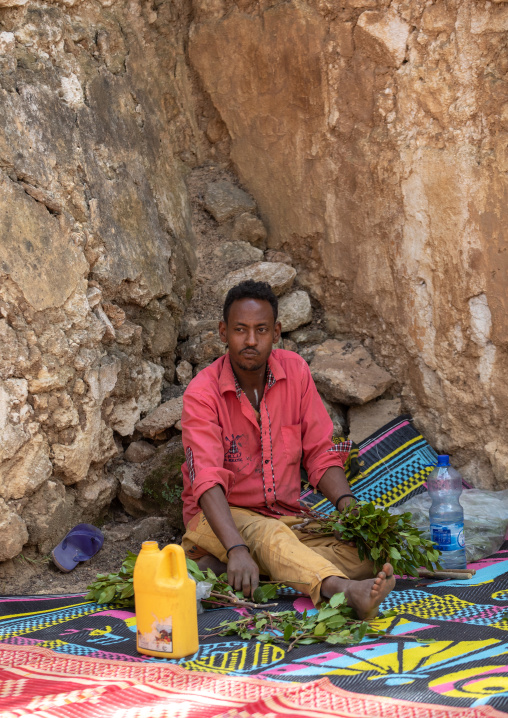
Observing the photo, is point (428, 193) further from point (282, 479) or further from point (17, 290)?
point (17, 290)

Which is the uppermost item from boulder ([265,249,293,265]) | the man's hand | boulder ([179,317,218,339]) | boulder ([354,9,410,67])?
boulder ([354,9,410,67])

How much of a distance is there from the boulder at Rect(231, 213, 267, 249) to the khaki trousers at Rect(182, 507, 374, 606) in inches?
84.5

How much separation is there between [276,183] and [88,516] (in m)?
2.43

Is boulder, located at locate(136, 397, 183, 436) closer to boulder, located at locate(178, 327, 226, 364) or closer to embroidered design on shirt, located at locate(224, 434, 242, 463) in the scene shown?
boulder, located at locate(178, 327, 226, 364)

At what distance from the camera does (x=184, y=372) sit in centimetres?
441

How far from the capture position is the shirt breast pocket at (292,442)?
11.0 feet

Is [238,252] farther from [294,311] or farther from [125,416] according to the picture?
[125,416]

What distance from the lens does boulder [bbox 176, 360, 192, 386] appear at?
4398mm

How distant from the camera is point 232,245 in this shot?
475cm

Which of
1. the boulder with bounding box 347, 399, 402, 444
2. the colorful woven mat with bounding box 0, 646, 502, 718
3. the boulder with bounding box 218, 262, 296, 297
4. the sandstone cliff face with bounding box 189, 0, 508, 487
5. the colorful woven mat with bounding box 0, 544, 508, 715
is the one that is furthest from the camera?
the boulder with bounding box 218, 262, 296, 297

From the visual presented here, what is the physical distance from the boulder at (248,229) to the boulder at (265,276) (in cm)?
25

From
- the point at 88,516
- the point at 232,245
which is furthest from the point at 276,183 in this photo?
the point at 88,516

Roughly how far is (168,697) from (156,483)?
2224 mm

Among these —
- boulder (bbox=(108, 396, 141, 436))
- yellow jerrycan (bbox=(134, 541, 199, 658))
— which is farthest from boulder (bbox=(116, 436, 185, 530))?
yellow jerrycan (bbox=(134, 541, 199, 658))
